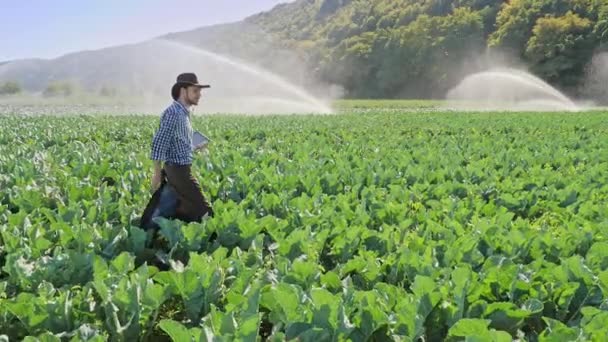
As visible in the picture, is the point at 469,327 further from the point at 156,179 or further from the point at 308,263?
the point at 156,179

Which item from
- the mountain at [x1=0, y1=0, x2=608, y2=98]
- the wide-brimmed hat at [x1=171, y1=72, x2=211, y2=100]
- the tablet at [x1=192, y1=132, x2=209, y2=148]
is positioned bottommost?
the tablet at [x1=192, y1=132, x2=209, y2=148]

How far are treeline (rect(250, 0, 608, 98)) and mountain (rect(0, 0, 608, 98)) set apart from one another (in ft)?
0.40

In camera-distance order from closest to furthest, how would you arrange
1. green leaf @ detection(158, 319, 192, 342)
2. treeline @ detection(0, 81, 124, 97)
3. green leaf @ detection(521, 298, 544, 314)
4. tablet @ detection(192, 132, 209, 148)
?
green leaf @ detection(158, 319, 192, 342) < green leaf @ detection(521, 298, 544, 314) < tablet @ detection(192, 132, 209, 148) < treeline @ detection(0, 81, 124, 97)

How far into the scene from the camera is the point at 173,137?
17.6 ft

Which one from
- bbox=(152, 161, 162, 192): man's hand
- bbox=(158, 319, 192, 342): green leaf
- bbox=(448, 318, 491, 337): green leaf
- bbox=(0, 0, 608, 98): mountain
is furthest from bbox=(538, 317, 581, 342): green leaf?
bbox=(0, 0, 608, 98): mountain

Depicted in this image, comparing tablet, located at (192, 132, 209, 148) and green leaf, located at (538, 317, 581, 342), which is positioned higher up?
tablet, located at (192, 132, 209, 148)

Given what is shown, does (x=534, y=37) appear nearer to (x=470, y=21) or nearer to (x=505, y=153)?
(x=470, y=21)

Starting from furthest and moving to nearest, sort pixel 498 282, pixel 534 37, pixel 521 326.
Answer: pixel 534 37 < pixel 498 282 < pixel 521 326

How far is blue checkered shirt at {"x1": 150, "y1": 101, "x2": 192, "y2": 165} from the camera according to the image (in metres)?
5.29

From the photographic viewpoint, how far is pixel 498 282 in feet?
11.3

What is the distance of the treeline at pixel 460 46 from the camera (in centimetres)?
6119

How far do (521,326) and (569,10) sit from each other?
240 feet

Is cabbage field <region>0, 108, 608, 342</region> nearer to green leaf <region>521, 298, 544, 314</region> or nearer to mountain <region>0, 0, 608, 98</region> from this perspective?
green leaf <region>521, 298, 544, 314</region>

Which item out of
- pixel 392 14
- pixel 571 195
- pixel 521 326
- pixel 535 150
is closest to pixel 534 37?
pixel 392 14
